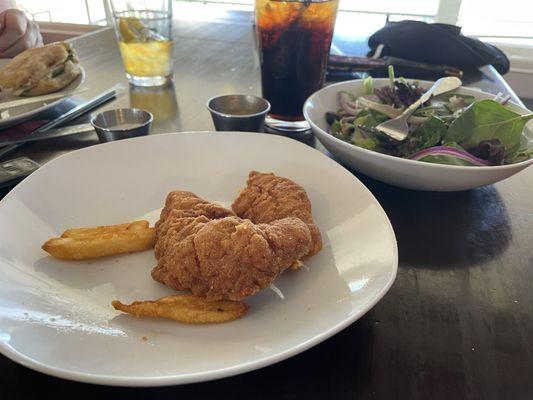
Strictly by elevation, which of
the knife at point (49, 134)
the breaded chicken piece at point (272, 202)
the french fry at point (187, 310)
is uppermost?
the breaded chicken piece at point (272, 202)

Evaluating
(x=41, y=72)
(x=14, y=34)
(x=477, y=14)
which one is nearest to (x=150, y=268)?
(x=41, y=72)

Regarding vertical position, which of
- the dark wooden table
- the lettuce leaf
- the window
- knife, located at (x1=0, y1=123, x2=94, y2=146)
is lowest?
the window

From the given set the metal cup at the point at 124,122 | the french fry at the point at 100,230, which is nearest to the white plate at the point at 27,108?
the metal cup at the point at 124,122

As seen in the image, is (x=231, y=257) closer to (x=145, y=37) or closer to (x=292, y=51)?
(x=292, y=51)

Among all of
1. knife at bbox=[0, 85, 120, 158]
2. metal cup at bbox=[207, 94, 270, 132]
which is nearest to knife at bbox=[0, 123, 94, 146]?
knife at bbox=[0, 85, 120, 158]

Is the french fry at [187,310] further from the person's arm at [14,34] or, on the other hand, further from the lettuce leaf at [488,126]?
the person's arm at [14,34]

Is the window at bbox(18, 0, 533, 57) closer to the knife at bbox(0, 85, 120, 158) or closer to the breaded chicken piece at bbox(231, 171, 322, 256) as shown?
the knife at bbox(0, 85, 120, 158)

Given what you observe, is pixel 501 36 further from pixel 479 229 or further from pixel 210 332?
pixel 210 332
